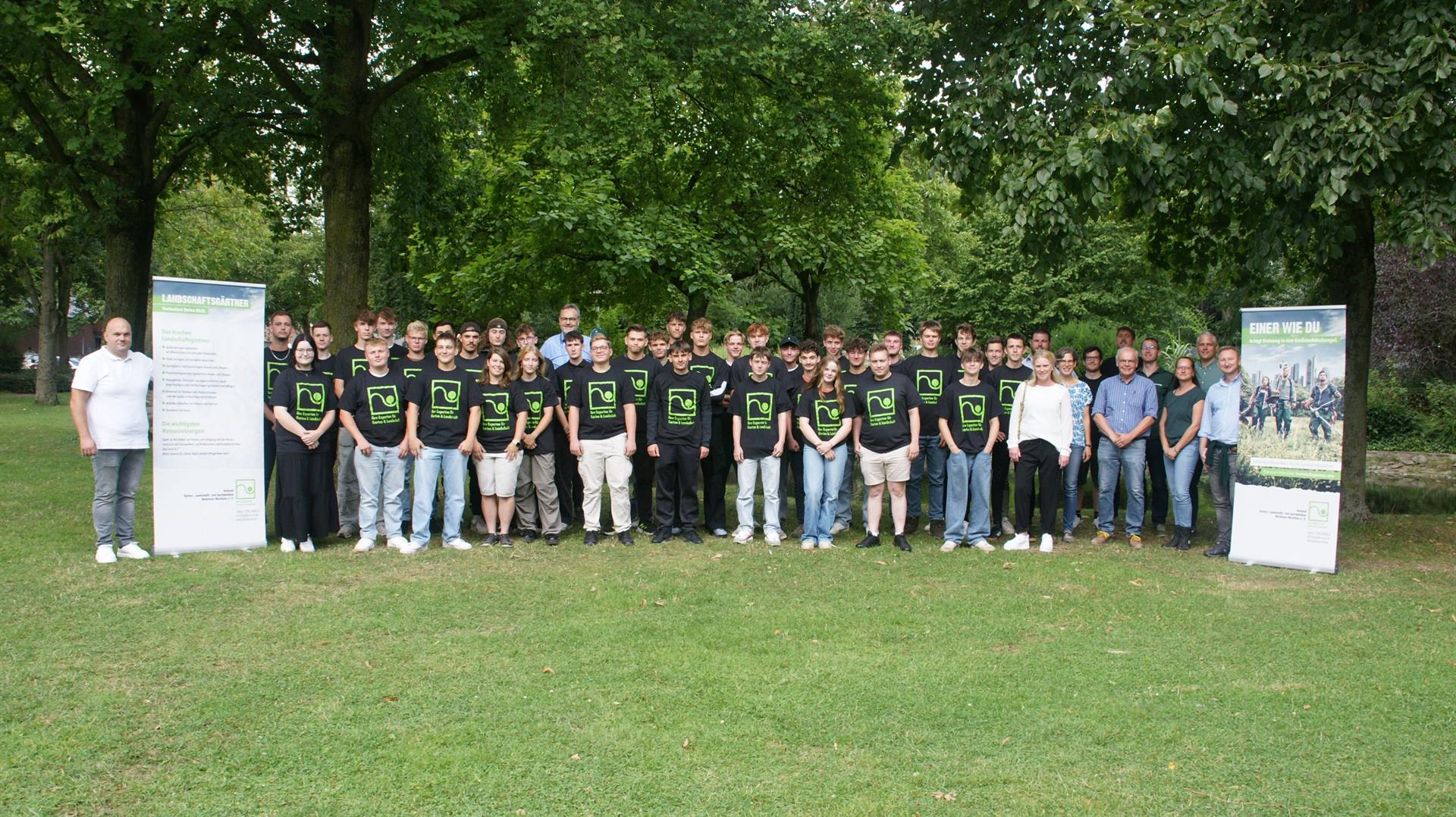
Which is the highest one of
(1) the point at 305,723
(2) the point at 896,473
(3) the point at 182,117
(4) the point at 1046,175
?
(3) the point at 182,117

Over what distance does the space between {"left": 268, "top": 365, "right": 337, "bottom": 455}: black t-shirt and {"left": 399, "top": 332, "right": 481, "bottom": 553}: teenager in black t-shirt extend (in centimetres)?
76

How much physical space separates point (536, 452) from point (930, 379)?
3.86 metres

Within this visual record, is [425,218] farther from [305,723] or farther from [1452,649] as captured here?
[1452,649]

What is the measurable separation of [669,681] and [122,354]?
5751mm

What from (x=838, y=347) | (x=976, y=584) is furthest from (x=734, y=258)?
(x=976, y=584)

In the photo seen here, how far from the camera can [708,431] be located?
32.8ft

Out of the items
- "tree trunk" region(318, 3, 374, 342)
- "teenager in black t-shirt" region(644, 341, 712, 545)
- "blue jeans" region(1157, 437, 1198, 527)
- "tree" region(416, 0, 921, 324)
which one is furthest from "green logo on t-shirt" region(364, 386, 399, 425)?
"blue jeans" region(1157, 437, 1198, 527)

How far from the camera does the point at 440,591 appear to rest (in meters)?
7.67

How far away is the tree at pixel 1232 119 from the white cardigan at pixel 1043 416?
1367 millimetres

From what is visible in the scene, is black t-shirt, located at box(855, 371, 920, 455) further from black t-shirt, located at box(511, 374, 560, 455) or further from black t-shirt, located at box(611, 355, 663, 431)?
black t-shirt, located at box(511, 374, 560, 455)

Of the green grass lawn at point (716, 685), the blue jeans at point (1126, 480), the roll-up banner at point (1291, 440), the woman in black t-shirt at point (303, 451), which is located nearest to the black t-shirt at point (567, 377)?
the green grass lawn at point (716, 685)

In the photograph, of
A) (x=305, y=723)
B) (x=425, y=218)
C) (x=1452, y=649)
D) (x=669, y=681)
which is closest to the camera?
(x=305, y=723)

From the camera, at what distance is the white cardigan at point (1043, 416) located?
9.61 metres

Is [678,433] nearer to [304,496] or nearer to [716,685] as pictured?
[304,496]
